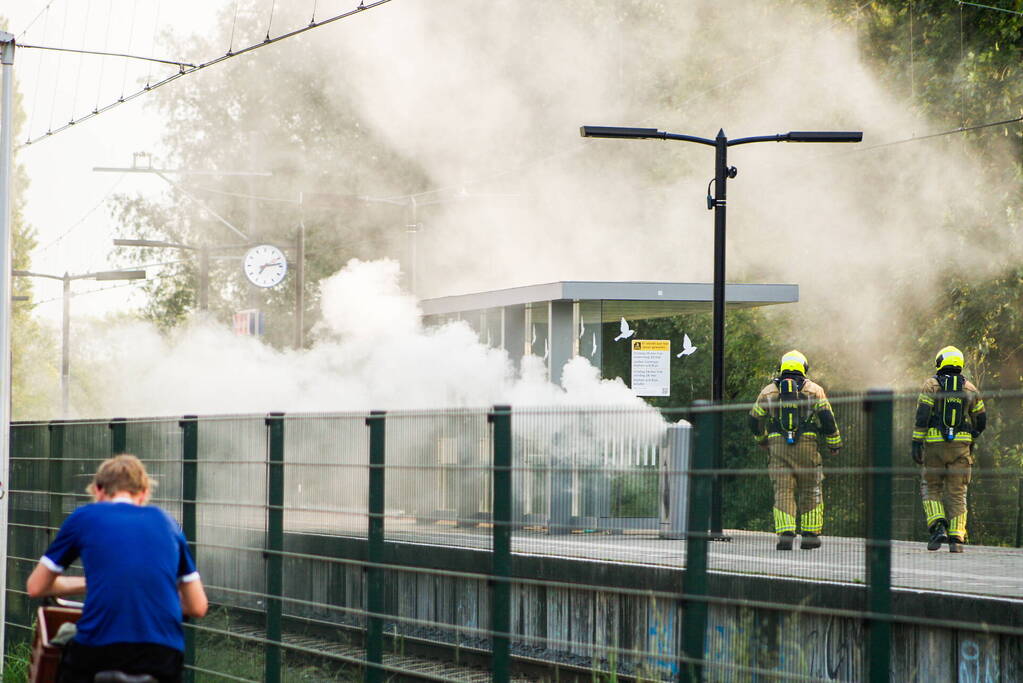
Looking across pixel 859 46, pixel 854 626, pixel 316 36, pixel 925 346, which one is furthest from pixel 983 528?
pixel 316 36

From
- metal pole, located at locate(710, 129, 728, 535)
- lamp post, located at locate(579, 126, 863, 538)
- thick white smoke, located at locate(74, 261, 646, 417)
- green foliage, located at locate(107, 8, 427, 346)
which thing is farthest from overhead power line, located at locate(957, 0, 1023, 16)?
green foliage, located at locate(107, 8, 427, 346)

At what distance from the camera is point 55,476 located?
1144 cm

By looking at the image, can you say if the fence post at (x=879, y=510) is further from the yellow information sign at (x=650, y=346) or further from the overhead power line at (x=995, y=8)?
the overhead power line at (x=995, y=8)

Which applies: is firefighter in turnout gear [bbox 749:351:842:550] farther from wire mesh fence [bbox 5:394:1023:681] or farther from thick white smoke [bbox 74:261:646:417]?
thick white smoke [bbox 74:261:646:417]

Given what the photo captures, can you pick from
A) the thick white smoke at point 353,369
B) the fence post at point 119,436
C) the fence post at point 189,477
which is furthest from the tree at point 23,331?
the fence post at point 189,477

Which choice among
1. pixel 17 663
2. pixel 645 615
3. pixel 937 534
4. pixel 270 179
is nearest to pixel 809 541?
pixel 937 534

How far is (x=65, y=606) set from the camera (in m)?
6.32

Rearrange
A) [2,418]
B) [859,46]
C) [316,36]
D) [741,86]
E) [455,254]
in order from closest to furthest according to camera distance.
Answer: [2,418] → [859,46] → [741,86] → [455,254] → [316,36]

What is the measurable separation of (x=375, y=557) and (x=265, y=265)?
28.3 meters

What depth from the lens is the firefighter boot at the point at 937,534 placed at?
18.3 feet

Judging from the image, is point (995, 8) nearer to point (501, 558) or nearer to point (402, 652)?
point (402, 652)

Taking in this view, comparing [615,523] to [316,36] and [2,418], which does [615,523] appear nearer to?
[2,418]

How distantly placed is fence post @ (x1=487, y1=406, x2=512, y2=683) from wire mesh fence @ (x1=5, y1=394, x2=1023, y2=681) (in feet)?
0.03

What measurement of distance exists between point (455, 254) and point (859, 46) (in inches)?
604
